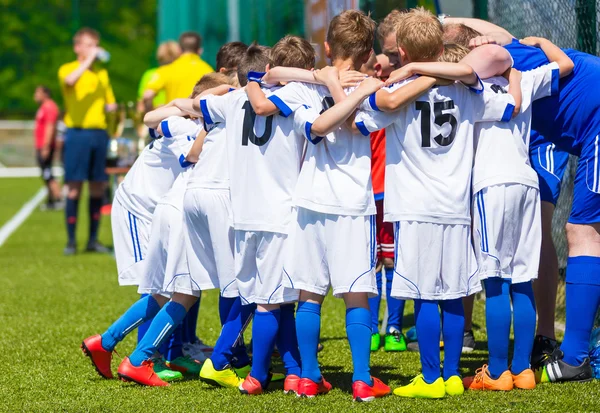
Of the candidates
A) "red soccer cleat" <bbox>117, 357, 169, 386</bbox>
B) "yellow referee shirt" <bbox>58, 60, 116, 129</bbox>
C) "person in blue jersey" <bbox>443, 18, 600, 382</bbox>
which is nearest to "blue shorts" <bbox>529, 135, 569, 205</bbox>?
"person in blue jersey" <bbox>443, 18, 600, 382</bbox>

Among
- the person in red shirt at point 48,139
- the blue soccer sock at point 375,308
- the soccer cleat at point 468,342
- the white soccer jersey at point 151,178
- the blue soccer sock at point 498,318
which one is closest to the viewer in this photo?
the blue soccer sock at point 498,318

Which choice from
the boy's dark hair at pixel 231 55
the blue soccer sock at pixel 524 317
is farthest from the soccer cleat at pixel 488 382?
the boy's dark hair at pixel 231 55

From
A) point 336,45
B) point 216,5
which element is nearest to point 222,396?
point 336,45

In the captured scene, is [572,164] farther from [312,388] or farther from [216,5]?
[216,5]

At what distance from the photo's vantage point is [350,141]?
166 inches

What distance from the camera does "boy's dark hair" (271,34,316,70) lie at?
4.39m

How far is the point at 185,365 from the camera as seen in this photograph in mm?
5113

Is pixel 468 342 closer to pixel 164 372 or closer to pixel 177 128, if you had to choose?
pixel 164 372

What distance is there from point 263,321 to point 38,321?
2959 millimetres

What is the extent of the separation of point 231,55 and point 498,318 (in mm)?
2045

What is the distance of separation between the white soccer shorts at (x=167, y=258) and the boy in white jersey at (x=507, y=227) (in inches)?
55.2

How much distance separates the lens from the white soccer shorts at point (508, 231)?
4227 millimetres

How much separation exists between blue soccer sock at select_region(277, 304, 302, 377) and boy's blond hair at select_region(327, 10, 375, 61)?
1.24 m

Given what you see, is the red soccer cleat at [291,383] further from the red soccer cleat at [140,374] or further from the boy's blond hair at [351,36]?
the boy's blond hair at [351,36]
